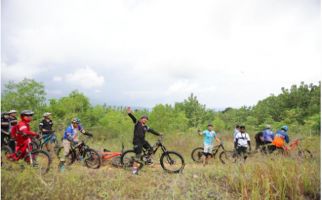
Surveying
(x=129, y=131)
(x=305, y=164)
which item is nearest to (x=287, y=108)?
(x=129, y=131)

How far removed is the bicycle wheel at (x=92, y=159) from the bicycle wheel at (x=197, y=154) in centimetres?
314

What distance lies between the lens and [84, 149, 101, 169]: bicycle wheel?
6.62m

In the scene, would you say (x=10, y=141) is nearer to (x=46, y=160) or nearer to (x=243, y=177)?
(x=46, y=160)

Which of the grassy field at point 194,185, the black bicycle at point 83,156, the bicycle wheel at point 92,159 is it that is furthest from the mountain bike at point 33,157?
the bicycle wheel at point 92,159

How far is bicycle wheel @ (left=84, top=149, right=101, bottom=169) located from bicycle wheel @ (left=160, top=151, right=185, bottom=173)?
153 centimetres

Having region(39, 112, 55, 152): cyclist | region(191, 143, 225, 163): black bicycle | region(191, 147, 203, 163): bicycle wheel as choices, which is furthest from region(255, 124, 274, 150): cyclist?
region(39, 112, 55, 152): cyclist

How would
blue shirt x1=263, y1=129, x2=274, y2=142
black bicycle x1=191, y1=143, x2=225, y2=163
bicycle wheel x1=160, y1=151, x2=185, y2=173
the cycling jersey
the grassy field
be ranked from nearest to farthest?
the grassy field, bicycle wheel x1=160, y1=151, x2=185, y2=173, the cycling jersey, blue shirt x1=263, y1=129, x2=274, y2=142, black bicycle x1=191, y1=143, x2=225, y2=163

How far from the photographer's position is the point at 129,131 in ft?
45.2

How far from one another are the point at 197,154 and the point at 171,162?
8.59 feet

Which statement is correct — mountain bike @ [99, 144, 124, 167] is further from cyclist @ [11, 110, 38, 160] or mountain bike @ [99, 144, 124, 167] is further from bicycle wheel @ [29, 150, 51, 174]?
cyclist @ [11, 110, 38, 160]

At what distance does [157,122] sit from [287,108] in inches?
412

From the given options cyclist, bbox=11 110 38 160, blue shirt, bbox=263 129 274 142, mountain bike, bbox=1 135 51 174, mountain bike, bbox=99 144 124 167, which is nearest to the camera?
mountain bike, bbox=1 135 51 174

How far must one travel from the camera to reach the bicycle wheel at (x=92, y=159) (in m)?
6.62

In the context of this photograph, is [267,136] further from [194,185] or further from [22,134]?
[22,134]
